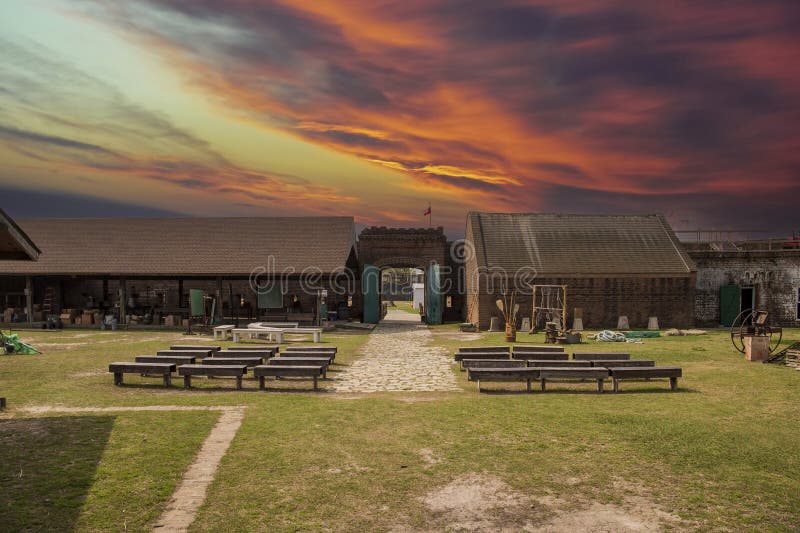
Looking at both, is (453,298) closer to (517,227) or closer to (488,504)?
(517,227)

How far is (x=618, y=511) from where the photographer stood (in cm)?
594

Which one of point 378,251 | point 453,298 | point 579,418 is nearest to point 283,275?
point 378,251

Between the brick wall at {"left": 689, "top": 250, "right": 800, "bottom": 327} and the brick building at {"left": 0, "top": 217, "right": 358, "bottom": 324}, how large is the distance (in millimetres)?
20161

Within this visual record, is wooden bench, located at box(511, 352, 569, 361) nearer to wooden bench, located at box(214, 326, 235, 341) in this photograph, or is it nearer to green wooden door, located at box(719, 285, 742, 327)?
wooden bench, located at box(214, 326, 235, 341)

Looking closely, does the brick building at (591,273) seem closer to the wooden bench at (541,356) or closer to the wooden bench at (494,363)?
the wooden bench at (541,356)

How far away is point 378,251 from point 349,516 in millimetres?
28212

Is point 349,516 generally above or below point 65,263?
below

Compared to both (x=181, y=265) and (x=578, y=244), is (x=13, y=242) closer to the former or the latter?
(x=181, y=265)

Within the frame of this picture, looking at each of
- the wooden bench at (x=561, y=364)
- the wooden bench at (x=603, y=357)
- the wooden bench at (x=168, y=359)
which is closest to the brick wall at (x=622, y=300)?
the wooden bench at (x=603, y=357)

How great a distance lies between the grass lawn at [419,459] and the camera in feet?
19.2

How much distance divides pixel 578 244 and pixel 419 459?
25.9 meters

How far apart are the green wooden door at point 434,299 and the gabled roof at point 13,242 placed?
24140mm

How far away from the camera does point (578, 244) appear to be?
31.1 metres

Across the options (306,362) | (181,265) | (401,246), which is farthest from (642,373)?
(181,265)
